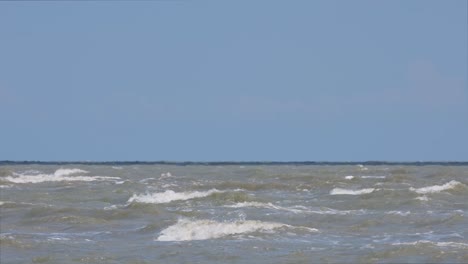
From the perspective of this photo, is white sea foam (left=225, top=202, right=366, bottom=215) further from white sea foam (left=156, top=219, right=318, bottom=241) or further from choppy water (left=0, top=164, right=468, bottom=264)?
white sea foam (left=156, top=219, right=318, bottom=241)

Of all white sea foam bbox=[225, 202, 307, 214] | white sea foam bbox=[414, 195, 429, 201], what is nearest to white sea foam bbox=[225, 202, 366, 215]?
white sea foam bbox=[225, 202, 307, 214]

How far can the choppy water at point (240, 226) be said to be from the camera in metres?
16.5

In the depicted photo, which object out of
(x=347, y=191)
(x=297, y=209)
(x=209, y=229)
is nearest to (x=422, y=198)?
(x=297, y=209)

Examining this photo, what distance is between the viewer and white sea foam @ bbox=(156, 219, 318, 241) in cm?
1942

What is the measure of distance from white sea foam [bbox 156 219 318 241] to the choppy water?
25 mm

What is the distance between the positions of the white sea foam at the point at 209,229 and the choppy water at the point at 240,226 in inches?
1.0

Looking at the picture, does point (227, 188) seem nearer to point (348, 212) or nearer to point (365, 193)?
point (365, 193)

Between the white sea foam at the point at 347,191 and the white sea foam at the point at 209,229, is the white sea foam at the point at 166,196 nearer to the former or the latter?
the white sea foam at the point at 347,191

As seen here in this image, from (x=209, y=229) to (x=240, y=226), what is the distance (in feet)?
2.16

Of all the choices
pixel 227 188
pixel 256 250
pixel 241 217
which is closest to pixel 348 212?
pixel 241 217

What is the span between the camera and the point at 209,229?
20.0 metres

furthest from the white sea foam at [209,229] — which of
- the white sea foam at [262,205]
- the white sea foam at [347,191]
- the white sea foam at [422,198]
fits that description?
the white sea foam at [347,191]

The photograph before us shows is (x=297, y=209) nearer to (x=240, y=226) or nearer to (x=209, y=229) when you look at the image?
(x=240, y=226)

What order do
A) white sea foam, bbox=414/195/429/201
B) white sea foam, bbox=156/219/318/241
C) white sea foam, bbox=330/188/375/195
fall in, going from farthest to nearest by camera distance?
white sea foam, bbox=330/188/375/195 < white sea foam, bbox=414/195/429/201 < white sea foam, bbox=156/219/318/241
